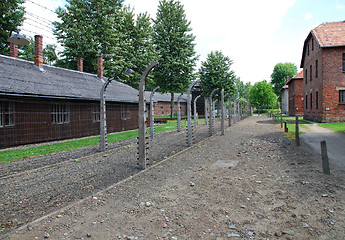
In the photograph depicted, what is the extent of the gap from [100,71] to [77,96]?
8.36 metres

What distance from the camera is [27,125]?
1331 cm

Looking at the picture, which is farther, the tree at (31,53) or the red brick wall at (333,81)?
the tree at (31,53)

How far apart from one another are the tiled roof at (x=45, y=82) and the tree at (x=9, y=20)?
16243 millimetres

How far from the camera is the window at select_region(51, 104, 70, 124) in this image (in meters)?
15.0

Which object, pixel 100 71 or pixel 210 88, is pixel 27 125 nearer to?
pixel 100 71

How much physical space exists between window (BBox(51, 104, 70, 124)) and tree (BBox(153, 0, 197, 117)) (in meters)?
24.6

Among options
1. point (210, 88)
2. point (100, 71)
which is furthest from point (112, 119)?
point (210, 88)

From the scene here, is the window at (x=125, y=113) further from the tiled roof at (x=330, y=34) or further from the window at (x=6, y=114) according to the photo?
the tiled roof at (x=330, y=34)

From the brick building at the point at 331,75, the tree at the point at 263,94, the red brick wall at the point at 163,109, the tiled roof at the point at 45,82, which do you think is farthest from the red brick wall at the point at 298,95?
the tiled roof at the point at 45,82

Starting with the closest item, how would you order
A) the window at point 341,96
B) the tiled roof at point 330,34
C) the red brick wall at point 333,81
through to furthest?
the red brick wall at point 333,81 < the window at point 341,96 < the tiled roof at point 330,34

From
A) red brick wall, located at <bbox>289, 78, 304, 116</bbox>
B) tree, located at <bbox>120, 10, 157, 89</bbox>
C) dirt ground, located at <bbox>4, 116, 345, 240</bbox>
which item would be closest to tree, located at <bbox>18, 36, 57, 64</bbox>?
tree, located at <bbox>120, 10, 157, 89</bbox>

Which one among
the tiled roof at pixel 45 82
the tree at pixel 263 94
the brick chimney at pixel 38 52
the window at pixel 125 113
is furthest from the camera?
the tree at pixel 263 94

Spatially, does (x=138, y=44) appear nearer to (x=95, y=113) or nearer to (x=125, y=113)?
(x=125, y=113)

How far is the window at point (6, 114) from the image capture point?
40.2 feet
